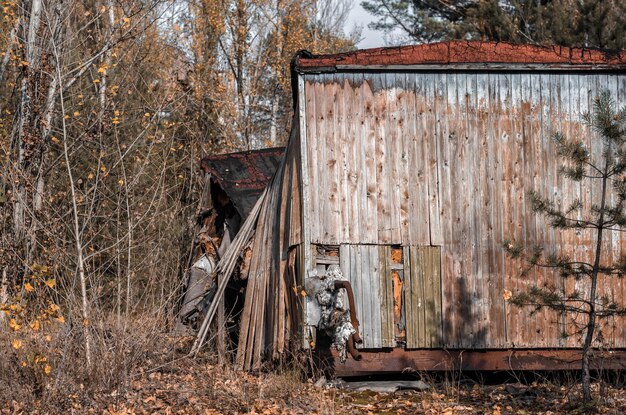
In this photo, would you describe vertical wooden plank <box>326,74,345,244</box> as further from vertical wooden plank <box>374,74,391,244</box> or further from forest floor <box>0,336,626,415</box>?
forest floor <box>0,336,626,415</box>

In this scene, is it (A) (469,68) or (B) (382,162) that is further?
(A) (469,68)

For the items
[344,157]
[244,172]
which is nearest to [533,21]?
[244,172]

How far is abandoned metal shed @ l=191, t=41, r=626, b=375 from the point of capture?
424 inches

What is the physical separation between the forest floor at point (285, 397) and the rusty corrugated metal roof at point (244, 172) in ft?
13.1

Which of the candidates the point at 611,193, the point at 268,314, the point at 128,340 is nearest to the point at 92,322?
the point at 128,340

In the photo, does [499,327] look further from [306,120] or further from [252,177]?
Result: [252,177]

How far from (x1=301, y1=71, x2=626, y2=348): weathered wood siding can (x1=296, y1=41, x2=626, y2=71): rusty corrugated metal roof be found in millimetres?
164

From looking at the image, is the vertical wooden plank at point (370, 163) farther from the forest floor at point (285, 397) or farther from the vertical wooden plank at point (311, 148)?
the forest floor at point (285, 397)

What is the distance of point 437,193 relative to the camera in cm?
1095

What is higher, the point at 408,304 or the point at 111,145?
the point at 111,145

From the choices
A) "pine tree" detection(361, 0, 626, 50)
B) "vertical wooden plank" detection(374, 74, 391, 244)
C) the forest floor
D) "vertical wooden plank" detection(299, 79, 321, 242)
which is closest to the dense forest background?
the forest floor

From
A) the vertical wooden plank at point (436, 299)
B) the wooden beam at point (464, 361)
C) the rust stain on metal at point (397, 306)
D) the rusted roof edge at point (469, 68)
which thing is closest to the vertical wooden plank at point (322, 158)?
the rusted roof edge at point (469, 68)

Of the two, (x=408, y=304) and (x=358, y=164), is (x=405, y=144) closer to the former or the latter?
(x=358, y=164)

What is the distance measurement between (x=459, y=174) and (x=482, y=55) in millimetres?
1520
